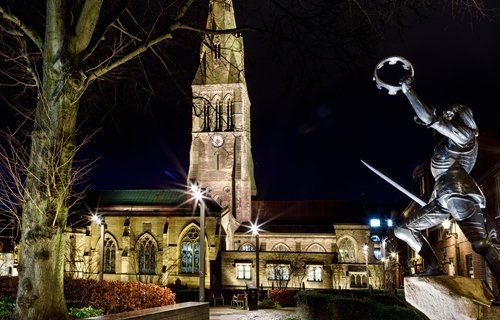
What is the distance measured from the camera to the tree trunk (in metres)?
10.7

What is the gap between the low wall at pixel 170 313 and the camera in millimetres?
10289

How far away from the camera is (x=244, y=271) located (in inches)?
2034

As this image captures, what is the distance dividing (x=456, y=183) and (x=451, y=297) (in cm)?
148

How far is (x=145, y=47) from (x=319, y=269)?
142 feet

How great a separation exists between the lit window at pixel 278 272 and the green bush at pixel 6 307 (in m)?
38.8

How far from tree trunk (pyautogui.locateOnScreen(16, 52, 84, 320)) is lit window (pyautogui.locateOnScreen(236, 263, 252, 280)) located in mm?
41315

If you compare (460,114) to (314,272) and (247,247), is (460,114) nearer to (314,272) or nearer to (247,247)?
(314,272)

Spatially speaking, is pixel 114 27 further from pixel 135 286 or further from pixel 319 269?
pixel 319 269

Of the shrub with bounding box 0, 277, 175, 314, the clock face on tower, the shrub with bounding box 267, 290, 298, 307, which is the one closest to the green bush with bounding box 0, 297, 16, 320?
the shrub with bounding box 0, 277, 175, 314

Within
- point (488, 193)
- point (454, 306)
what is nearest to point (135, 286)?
point (454, 306)

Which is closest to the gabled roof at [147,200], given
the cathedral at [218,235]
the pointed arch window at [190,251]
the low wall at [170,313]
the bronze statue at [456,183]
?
the cathedral at [218,235]

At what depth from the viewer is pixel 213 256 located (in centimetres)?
5169

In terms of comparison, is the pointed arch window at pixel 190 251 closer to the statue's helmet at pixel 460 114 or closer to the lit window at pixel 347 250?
the lit window at pixel 347 250

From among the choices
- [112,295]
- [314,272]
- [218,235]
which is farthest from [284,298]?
[112,295]
